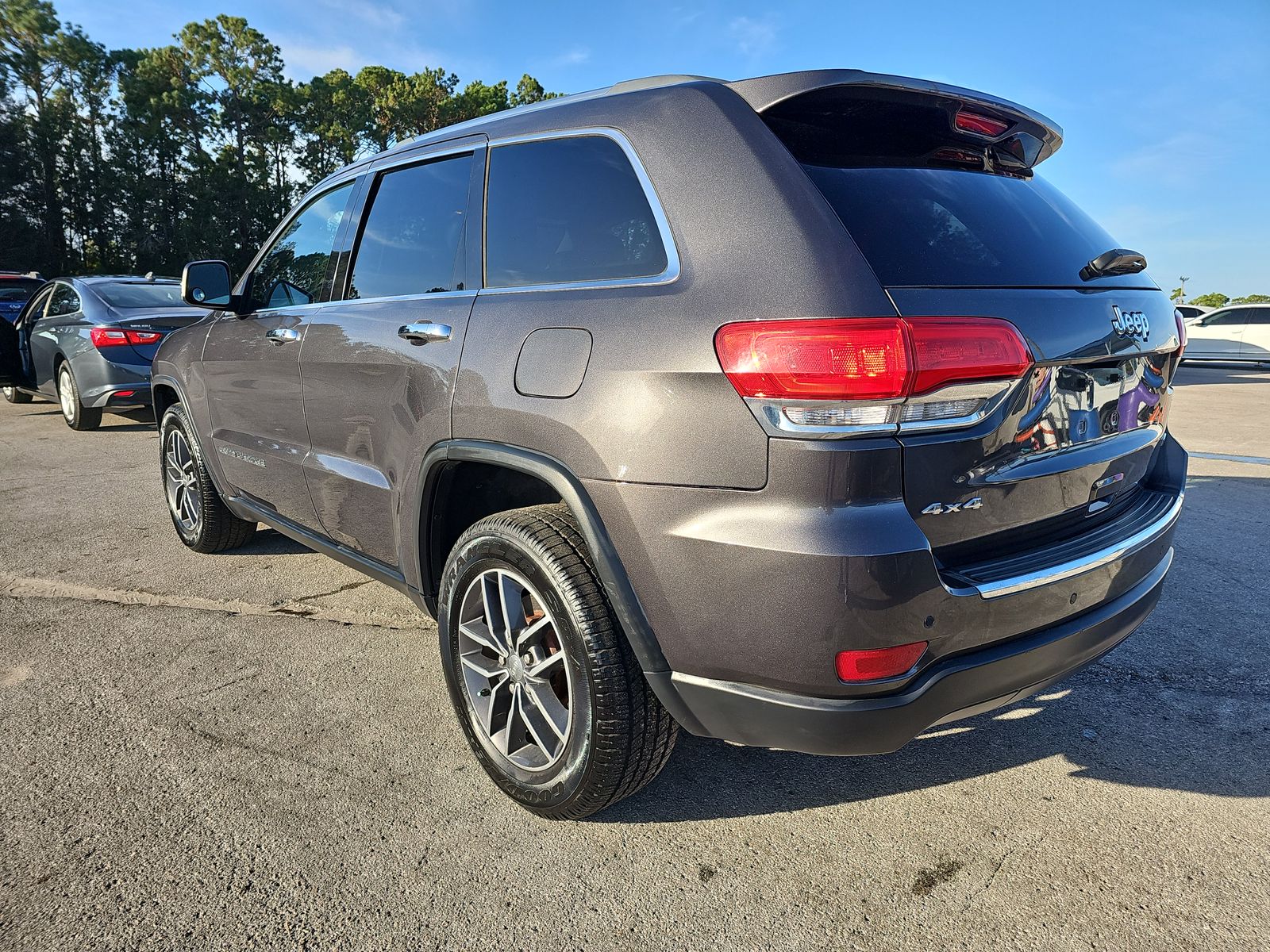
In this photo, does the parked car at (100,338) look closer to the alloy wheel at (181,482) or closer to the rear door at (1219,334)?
the alloy wheel at (181,482)

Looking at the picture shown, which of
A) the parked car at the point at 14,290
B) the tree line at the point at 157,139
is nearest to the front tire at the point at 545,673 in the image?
the parked car at the point at 14,290

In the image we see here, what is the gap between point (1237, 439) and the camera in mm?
8289

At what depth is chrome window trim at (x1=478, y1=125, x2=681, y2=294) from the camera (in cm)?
190

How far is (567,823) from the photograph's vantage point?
2.21 metres

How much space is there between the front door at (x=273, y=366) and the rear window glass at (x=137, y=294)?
16.9ft

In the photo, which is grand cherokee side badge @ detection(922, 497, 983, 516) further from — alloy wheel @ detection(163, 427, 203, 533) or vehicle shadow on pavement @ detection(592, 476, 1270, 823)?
alloy wheel @ detection(163, 427, 203, 533)

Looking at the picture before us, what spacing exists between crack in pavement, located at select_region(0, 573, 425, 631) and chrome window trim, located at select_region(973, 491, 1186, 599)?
2476 mm

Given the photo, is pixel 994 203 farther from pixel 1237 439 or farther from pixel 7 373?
pixel 7 373

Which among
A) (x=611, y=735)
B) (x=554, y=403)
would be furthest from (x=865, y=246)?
(x=611, y=735)

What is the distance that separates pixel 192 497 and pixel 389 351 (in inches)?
101

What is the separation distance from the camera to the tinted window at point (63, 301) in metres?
8.45

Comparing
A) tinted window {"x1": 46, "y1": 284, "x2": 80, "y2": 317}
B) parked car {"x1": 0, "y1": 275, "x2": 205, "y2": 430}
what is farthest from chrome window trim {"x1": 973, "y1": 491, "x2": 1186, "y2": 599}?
tinted window {"x1": 46, "y1": 284, "x2": 80, "y2": 317}

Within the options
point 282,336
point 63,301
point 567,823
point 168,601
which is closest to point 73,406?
point 63,301

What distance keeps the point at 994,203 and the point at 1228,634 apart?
2.30 m
